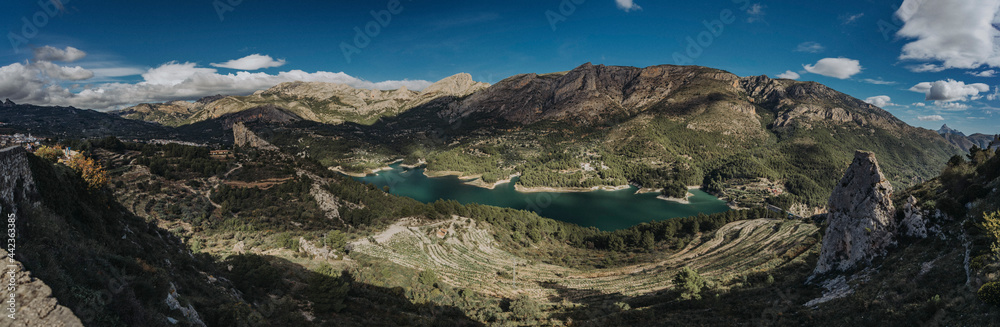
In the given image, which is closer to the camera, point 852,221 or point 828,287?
point 828,287

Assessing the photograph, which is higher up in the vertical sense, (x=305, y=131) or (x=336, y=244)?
(x=305, y=131)

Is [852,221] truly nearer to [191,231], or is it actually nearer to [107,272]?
[107,272]

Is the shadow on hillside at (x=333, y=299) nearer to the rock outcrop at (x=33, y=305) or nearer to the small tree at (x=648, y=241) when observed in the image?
the rock outcrop at (x=33, y=305)

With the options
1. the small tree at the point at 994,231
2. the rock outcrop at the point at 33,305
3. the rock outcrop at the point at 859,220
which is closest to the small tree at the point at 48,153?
the rock outcrop at the point at 33,305

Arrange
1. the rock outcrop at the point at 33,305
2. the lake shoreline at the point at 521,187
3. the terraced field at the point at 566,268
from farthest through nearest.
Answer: the lake shoreline at the point at 521,187 < the terraced field at the point at 566,268 < the rock outcrop at the point at 33,305

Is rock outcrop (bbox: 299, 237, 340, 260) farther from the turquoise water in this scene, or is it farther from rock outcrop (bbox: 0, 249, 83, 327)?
the turquoise water

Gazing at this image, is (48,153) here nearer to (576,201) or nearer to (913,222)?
(913,222)

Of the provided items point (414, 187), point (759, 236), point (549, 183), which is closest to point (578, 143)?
point (549, 183)
